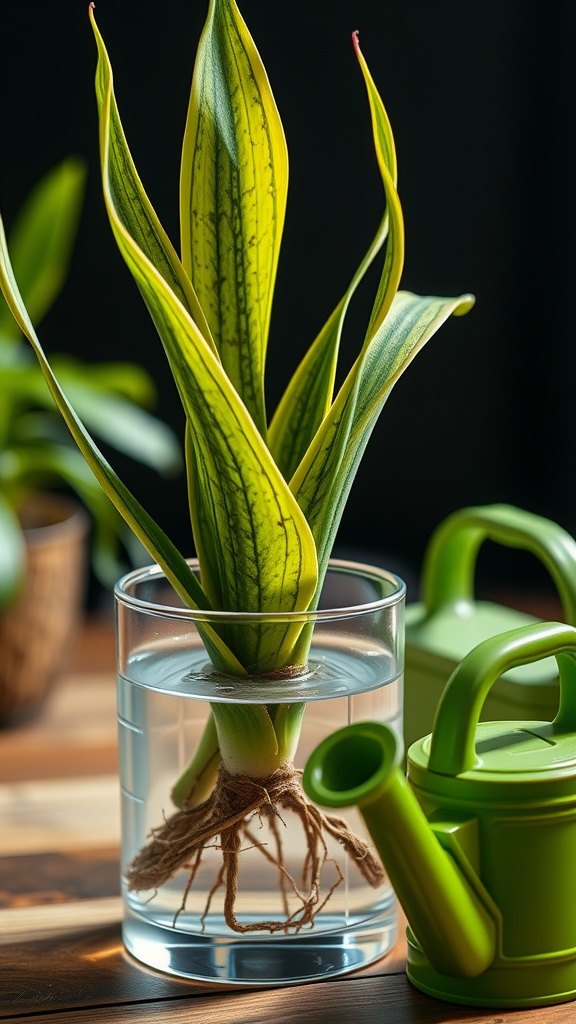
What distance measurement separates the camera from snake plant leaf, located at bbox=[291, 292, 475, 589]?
1.54ft

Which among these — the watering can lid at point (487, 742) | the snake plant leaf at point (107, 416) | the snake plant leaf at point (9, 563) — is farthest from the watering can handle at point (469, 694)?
the snake plant leaf at point (107, 416)

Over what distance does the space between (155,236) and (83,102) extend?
985 millimetres

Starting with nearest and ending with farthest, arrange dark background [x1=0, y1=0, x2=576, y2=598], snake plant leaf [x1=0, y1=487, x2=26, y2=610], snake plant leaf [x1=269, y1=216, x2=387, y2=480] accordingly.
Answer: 1. snake plant leaf [x1=269, y1=216, x2=387, y2=480]
2. snake plant leaf [x1=0, y1=487, x2=26, y2=610]
3. dark background [x1=0, y1=0, x2=576, y2=598]

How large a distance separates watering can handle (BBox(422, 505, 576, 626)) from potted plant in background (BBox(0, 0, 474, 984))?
0.11 metres

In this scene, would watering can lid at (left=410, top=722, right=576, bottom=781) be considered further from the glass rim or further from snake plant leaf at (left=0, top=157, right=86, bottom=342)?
snake plant leaf at (left=0, top=157, right=86, bottom=342)


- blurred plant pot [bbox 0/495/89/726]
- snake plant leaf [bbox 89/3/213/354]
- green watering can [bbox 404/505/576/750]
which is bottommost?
blurred plant pot [bbox 0/495/89/726]

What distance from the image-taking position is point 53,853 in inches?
26.3

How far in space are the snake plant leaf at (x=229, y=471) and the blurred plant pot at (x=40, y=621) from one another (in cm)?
51

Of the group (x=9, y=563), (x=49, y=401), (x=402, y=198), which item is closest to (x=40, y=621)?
(x=9, y=563)

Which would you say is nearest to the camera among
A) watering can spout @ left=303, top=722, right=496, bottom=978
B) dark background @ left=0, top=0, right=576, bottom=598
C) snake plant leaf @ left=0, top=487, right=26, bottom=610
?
watering can spout @ left=303, top=722, right=496, bottom=978

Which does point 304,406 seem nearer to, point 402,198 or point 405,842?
point 405,842

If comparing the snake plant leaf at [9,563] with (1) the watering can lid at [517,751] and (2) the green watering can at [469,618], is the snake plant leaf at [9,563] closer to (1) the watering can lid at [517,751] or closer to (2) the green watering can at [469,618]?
(2) the green watering can at [469,618]

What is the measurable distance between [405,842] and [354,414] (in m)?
0.16

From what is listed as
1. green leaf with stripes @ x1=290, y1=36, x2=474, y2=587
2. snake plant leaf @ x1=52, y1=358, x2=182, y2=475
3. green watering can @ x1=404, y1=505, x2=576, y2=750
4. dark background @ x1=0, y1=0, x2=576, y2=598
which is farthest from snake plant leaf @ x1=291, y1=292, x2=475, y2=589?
dark background @ x1=0, y1=0, x2=576, y2=598
